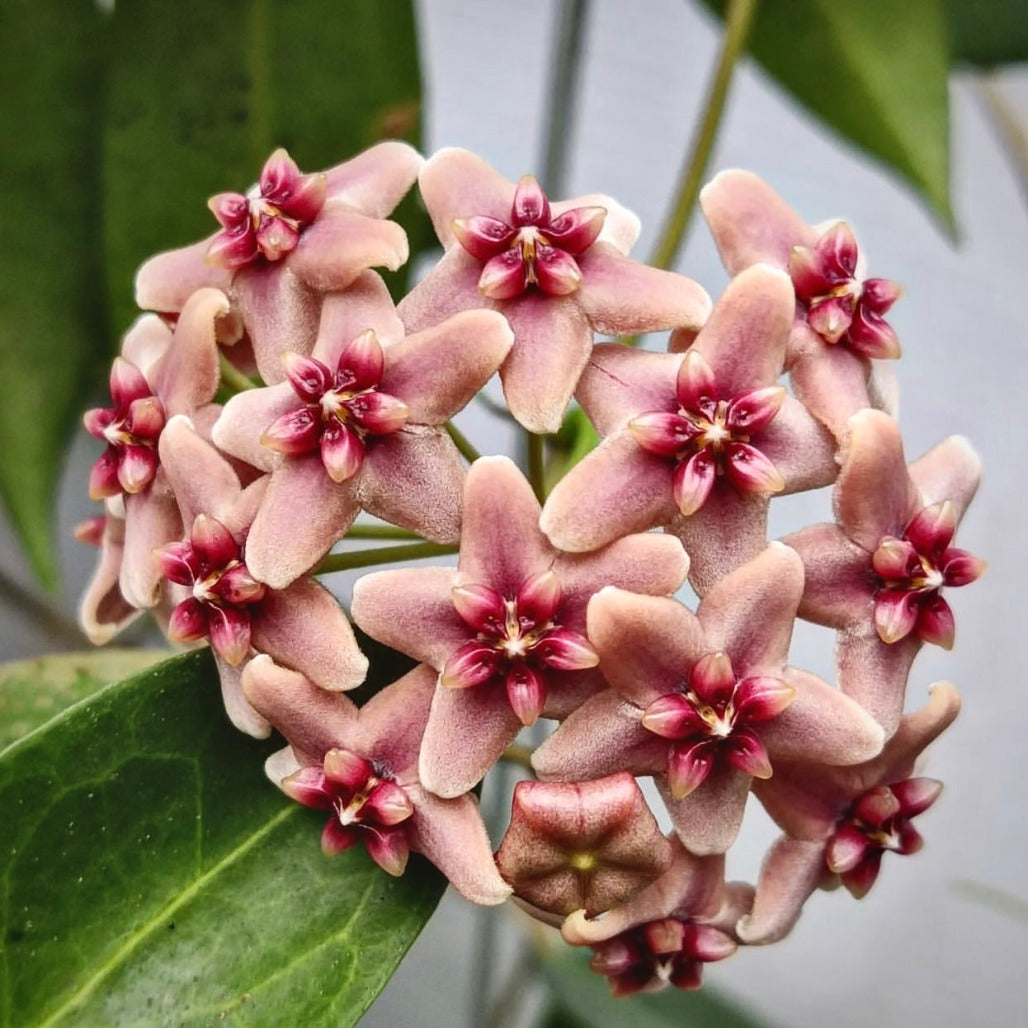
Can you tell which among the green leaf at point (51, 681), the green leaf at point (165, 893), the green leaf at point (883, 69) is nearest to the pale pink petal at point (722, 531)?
the green leaf at point (165, 893)

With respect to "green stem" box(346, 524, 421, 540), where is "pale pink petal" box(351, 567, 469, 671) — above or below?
above

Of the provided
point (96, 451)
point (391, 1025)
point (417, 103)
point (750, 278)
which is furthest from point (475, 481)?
point (391, 1025)

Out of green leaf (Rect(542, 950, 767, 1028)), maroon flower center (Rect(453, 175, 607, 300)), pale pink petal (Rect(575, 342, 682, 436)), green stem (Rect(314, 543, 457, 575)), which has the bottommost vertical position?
green leaf (Rect(542, 950, 767, 1028))

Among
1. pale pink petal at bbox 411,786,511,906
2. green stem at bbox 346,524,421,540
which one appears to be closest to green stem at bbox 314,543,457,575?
green stem at bbox 346,524,421,540

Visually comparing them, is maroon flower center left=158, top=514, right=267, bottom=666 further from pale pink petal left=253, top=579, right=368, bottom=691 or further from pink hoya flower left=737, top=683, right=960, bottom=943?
pink hoya flower left=737, top=683, right=960, bottom=943

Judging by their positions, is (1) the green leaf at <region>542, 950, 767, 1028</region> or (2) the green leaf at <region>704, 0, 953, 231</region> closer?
(2) the green leaf at <region>704, 0, 953, 231</region>

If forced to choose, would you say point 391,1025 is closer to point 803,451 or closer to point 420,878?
point 420,878
